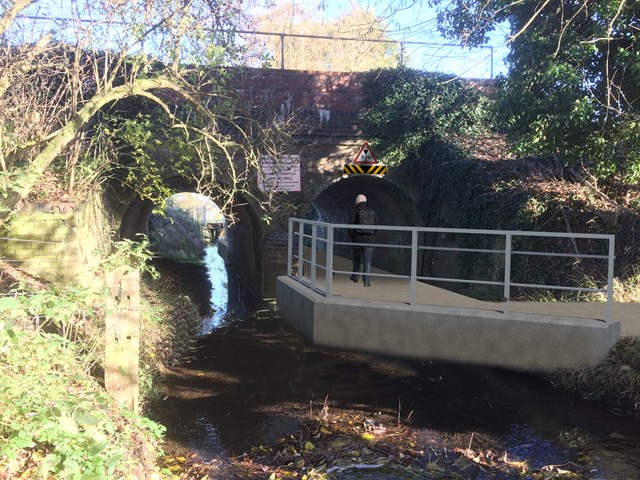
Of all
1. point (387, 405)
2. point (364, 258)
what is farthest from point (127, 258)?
point (364, 258)

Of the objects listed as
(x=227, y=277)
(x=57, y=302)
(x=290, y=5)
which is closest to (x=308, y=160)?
(x=227, y=277)

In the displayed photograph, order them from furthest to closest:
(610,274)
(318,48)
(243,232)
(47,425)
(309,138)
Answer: (318,48), (243,232), (309,138), (610,274), (47,425)

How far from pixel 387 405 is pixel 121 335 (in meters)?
2.76

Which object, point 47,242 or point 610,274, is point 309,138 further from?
point 610,274

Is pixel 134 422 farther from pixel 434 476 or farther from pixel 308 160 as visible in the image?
pixel 308 160

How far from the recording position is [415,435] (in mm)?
5082

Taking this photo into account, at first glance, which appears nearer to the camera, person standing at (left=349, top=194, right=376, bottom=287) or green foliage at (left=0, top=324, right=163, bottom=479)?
green foliage at (left=0, top=324, right=163, bottom=479)

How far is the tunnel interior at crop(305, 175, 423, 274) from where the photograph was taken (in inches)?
588

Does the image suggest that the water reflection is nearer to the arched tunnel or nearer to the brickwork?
the arched tunnel

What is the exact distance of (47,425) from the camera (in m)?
3.06

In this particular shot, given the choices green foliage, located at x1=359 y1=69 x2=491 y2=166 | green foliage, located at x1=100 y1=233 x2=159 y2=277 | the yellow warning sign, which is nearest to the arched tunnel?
the yellow warning sign

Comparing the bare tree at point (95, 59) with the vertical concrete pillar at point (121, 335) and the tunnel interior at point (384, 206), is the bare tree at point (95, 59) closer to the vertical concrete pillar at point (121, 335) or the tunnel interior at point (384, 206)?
the vertical concrete pillar at point (121, 335)

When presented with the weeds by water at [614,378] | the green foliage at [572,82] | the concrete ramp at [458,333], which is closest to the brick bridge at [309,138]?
the green foliage at [572,82]

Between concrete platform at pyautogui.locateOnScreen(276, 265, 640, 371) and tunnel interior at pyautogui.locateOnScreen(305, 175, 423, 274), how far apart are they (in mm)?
6762
